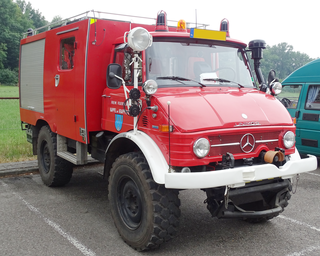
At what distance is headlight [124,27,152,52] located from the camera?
4068 mm

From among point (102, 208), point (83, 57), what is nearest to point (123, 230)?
point (102, 208)

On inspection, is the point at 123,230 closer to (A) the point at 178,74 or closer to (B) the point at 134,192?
(B) the point at 134,192

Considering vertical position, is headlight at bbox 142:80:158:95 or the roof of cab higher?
the roof of cab

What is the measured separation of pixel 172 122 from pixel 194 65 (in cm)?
124

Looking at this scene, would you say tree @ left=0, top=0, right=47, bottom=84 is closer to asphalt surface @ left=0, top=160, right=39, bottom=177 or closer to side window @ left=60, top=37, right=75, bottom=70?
asphalt surface @ left=0, top=160, right=39, bottom=177

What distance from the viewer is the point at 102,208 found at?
5785 mm

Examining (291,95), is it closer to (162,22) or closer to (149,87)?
(162,22)

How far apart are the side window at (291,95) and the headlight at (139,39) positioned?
220 inches

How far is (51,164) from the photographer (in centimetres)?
677

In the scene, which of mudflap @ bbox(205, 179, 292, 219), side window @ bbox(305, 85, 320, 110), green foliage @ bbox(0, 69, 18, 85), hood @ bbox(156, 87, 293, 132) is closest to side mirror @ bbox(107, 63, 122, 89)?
hood @ bbox(156, 87, 293, 132)

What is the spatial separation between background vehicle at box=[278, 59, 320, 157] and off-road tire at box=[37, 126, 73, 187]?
512 cm

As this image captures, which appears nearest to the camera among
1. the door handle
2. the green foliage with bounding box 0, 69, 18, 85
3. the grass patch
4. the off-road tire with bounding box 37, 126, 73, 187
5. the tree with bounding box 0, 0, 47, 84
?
the door handle

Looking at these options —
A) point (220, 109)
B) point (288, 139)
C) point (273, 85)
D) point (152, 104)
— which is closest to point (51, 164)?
point (152, 104)

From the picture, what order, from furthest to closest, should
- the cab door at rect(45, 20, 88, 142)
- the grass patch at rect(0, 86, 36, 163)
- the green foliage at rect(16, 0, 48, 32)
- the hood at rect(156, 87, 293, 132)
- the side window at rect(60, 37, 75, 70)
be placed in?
the green foliage at rect(16, 0, 48, 32) < the grass patch at rect(0, 86, 36, 163) < the side window at rect(60, 37, 75, 70) < the cab door at rect(45, 20, 88, 142) < the hood at rect(156, 87, 293, 132)
